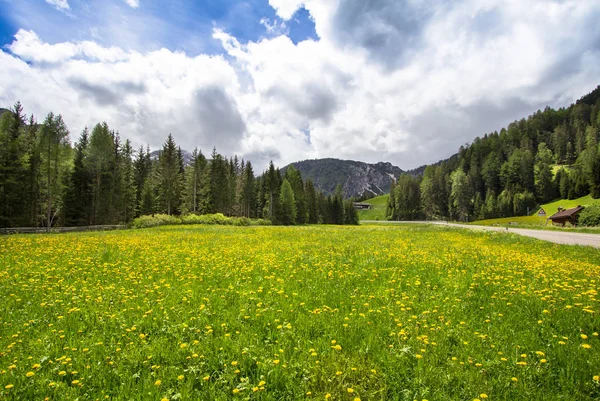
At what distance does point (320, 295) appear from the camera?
25.7 feet

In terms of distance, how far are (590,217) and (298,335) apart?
65.0 metres

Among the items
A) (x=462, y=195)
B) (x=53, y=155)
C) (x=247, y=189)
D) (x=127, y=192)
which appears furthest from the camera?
(x=462, y=195)

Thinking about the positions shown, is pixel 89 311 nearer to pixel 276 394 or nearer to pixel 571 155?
pixel 276 394

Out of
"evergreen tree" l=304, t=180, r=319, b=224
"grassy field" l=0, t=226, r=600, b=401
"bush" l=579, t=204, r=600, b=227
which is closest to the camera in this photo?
"grassy field" l=0, t=226, r=600, b=401

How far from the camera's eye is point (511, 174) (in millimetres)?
128500

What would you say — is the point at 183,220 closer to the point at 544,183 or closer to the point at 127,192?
the point at 127,192

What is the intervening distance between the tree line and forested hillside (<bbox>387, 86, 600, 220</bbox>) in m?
85.0

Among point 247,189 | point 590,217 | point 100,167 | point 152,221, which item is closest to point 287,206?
point 247,189

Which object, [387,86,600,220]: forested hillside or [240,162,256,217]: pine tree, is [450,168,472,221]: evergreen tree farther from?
[240,162,256,217]: pine tree

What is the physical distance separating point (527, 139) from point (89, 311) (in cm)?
19104

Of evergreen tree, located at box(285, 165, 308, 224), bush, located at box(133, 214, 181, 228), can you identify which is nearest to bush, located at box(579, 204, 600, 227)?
evergreen tree, located at box(285, 165, 308, 224)

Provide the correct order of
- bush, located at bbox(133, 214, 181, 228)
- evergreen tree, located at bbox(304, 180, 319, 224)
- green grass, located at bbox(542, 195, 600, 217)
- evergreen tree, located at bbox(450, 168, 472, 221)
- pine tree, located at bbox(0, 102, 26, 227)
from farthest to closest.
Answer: evergreen tree, located at bbox(450, 168, 472, 221)
evergreen tree, located at bbox(304, 180, 319, 224)
green grass, located at bbox(542, 195, 600, 217)
bush, located at bbox(133, 214, 181, 228)
pine tree, located at bbox(0, 102, 26, 227)

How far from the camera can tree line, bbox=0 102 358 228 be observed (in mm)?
40281

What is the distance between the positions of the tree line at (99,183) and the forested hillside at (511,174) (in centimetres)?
8504
